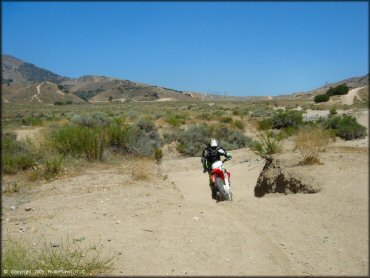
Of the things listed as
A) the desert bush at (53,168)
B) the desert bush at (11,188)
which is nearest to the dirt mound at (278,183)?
the desert bush at (53,168)

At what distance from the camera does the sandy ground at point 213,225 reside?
16.9 feet

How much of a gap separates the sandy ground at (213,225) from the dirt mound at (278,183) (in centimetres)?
38

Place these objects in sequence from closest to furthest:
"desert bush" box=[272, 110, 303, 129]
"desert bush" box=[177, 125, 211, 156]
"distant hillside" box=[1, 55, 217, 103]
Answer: "distant hillside" box=[1, 55, 217, 103] → "desert bush" box=[177, 125, 211, 156] → "desert bush" box=[272, 110, 303, 129]

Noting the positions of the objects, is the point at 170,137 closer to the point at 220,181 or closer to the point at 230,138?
the point at 230,138

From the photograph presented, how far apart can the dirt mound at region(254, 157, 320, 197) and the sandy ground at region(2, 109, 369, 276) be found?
0.38 meters

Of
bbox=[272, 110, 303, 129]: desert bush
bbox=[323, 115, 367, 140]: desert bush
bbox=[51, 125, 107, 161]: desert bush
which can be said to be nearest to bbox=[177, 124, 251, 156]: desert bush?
bbox=[323, 115, 367, 140]: desert bush

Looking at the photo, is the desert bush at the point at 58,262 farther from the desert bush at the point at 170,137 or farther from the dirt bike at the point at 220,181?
the desert bush at the point at 170,137

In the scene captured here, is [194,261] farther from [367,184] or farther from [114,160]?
[114,160]

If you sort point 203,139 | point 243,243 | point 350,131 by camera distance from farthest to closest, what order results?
point 203,139
point 350,131
point 243,243

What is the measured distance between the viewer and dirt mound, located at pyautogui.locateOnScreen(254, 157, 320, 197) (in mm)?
8771

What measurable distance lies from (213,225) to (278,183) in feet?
11.7

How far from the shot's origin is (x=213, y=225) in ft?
21.9

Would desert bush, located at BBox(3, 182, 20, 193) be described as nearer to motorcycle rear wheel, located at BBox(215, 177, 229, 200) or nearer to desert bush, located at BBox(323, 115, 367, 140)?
motorcycle rear wheel, located at BBox(215, 177, 229, 200)

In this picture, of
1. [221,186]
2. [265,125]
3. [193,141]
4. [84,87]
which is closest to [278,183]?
[221,186]
